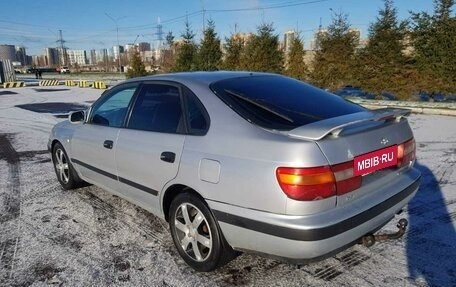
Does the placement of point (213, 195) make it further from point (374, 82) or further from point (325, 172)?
point (374, 82)

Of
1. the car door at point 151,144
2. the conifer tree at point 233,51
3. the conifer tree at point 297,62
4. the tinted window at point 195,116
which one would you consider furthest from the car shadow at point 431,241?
the conifer tree at point 233,51

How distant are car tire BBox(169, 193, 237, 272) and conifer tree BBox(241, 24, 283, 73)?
15.5 m

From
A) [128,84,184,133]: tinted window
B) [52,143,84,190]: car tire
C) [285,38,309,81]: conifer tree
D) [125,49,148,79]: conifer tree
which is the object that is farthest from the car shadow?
[125,49,148,79]: conifer tree

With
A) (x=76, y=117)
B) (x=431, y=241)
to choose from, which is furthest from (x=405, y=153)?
(x=76, y=117)

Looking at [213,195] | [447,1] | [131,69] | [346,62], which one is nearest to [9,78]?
[131,69]

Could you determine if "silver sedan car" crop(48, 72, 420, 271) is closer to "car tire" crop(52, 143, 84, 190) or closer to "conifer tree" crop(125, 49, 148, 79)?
"car tire" crop(52, 143, 84, 190)

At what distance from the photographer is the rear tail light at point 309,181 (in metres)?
2.20

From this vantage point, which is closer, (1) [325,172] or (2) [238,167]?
(1) [325,172]

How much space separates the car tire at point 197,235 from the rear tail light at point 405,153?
1495mm

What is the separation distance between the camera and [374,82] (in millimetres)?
14094

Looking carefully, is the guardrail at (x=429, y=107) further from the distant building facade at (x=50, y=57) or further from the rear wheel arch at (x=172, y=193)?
the distant building facade at (x=50, y=57)

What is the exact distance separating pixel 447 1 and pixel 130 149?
13.8m

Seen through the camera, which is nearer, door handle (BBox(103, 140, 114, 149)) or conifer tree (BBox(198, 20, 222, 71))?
door handle (BBox(103, 140, 114, 149))

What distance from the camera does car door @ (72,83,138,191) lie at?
12.2ft
